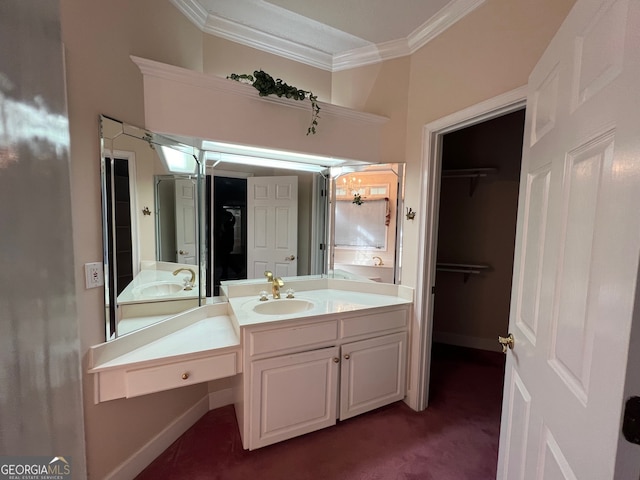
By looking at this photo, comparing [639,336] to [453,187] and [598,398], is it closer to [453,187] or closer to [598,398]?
[598,398]

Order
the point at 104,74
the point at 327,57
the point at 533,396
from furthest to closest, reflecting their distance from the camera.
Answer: the point at 327,57 → the point at 104,74 → the point at 533,396

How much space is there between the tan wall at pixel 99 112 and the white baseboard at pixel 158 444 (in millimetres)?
37

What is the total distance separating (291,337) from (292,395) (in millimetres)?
368

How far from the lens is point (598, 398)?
590 mm

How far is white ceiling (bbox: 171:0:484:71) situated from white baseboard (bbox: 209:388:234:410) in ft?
8.47

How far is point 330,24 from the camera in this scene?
196cm

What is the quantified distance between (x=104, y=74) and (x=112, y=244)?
0.79 m

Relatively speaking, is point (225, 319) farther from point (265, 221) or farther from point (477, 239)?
point (477, 239)

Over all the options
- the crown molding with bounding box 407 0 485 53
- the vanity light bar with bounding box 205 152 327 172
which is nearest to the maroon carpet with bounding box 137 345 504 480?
the vanity light bar with bounding box 205 152 327 172

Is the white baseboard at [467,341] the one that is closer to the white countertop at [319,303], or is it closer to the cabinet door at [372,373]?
the cabinet door at [372,373]

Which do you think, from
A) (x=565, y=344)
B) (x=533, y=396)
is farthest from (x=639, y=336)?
(x=533, y=396)

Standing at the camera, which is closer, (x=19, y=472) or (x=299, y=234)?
(x=19, y=472)

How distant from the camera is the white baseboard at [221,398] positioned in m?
2.12

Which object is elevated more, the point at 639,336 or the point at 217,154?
the point at 217,154
